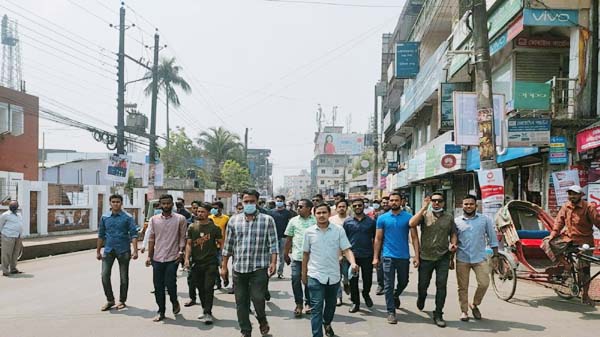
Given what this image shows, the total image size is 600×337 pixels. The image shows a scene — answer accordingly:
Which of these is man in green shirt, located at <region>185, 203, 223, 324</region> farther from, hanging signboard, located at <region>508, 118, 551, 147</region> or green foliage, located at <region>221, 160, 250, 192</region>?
green foliage, located at <region>221, 160, 250, 192</region>

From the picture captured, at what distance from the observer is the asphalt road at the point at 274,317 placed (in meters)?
6.84

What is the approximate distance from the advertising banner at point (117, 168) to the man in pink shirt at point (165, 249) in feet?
53.2

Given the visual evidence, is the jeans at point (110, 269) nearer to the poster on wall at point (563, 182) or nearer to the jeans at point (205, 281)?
the jeans at point (205, 281)

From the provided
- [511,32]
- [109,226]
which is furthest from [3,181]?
[511,32]

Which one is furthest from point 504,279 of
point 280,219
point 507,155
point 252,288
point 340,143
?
point 340,143

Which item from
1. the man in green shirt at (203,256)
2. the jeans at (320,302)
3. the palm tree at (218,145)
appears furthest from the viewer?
the palm tree at (218,145)

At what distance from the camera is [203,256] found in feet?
25.0

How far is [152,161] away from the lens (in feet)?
89.9

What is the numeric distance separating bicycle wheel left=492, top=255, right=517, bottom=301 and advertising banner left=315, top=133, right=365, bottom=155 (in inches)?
4520

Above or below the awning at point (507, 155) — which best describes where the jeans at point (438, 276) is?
below

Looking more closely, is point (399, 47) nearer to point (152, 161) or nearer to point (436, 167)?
point (436, 167)

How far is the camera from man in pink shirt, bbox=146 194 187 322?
7.64 metres

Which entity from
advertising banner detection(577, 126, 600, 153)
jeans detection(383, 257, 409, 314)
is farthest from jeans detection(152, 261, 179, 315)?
advertising banner detection(577, 126, 600, 153)

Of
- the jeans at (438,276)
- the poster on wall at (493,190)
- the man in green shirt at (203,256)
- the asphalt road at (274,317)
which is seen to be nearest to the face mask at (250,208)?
the man in green shirt at (203,256)
